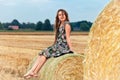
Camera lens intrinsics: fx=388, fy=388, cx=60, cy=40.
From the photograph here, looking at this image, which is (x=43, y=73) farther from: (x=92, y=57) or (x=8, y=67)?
(x=8, y=67)

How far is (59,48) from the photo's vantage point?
8.56 meters

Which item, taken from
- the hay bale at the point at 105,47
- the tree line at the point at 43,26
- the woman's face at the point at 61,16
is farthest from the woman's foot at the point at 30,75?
the tree line at the point at 43,26

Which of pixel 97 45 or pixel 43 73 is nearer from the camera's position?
pixel 97 45

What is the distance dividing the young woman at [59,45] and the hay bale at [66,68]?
47 cm

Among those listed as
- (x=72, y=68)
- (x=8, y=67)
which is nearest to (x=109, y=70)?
(x=72, y=68)

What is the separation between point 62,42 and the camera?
8680 millimetres

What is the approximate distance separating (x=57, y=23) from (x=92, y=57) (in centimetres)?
298

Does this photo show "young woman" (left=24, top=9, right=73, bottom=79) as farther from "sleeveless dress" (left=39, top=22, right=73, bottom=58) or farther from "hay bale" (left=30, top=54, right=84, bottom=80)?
"hay bale" (left=30, top=54, right=84, bottom=80)

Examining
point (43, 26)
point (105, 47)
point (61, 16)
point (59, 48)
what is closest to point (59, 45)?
point (59, 48)

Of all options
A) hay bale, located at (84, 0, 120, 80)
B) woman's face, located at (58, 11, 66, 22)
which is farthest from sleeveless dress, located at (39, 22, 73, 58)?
hay bale, located at (84, 0, 120, 80)

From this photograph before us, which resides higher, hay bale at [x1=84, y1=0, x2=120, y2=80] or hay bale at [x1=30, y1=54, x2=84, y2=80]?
hay bale at [x1=84, y1=0, x2=120, y2=80]

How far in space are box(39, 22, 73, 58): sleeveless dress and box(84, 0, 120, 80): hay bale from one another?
2446 mm

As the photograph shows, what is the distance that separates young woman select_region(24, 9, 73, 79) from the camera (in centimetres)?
846

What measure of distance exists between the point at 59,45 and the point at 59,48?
3.6 inches
